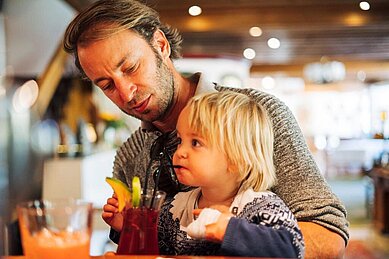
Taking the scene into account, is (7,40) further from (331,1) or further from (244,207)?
(244,207)

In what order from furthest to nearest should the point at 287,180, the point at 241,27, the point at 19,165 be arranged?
the point at 241,27, the point at 19,165, the point at 287,180

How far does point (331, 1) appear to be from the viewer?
4.68 metres

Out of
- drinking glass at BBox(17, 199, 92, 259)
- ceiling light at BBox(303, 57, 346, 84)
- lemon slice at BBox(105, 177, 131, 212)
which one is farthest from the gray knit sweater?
ceiling light at BBox(303, 57, 346, 84)

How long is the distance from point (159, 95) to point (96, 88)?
438 centimetres

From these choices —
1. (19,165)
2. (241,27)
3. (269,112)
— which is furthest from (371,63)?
(269,112)

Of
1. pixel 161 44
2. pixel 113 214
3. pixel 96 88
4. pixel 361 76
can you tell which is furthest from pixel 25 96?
pixel 361 76

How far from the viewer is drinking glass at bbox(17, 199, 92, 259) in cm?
79

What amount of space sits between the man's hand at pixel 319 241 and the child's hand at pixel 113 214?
1.20 ft

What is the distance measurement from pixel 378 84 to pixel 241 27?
9173 millimetres

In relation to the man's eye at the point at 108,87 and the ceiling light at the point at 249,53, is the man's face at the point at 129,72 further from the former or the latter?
the ceiling light at the point at 249,53

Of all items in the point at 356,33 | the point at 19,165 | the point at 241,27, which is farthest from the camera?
the point at 356,33

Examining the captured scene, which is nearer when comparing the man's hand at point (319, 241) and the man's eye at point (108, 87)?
the man's hand at point (319, 241)

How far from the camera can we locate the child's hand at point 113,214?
3.68 ft

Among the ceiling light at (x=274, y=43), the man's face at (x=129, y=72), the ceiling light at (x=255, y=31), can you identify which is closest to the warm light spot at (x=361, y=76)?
the ceiling light at (x=274, y=43)
